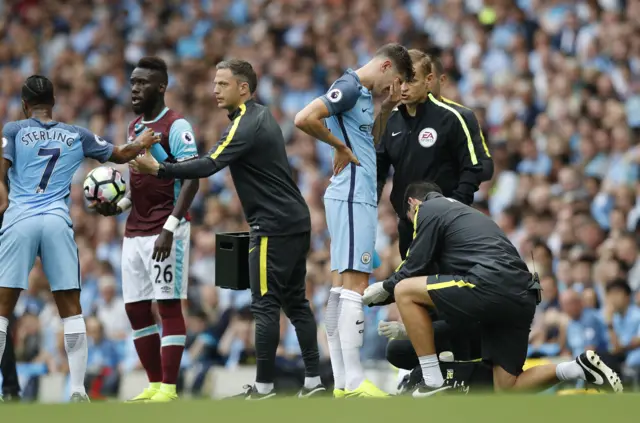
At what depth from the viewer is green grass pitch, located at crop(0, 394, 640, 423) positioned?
18.1ft

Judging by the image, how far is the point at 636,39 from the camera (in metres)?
14.1

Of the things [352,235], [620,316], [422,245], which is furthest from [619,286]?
[352,235]

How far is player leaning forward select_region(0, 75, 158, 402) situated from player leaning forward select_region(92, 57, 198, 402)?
22.9 inches

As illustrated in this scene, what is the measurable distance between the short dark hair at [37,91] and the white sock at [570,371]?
3.81 metres

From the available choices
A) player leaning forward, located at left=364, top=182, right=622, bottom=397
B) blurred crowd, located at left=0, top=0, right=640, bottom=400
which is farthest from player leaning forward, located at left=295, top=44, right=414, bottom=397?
blurred crowd, located at left=0, top=0, right=640, bottom=400

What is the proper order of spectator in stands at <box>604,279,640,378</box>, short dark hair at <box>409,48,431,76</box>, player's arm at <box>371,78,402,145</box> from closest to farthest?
1. short dark hair at <box>409,48,431,76</box>
2. player's arm at <box>371,78,402,145</box>
3. spectator in stands at <box>604,279,640,378</box>

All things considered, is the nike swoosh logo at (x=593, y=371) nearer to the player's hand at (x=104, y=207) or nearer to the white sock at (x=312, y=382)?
the white sock at (x=312, y=382)

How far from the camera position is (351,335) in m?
8.09

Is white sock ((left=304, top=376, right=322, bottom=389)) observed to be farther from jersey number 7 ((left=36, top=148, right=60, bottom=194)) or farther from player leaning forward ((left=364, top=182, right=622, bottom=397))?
jersey number 7 ((left=36, top=148, right=60, bottom=194))

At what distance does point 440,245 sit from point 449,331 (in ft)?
2.53

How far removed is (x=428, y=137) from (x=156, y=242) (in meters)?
2.04

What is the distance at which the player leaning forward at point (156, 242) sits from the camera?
872 centimetres

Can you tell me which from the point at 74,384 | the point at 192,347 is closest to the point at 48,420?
the point at 74,384

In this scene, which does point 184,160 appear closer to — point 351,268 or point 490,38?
point 351,268
